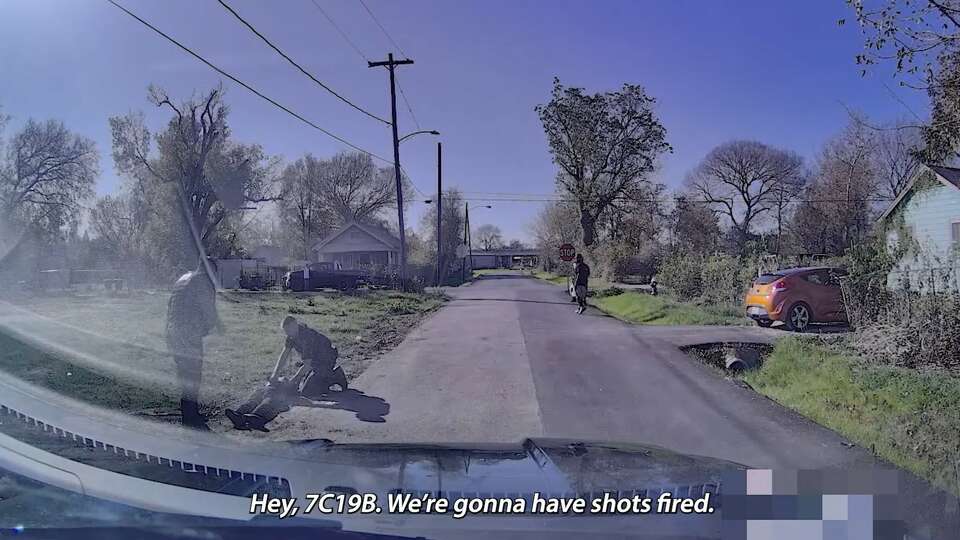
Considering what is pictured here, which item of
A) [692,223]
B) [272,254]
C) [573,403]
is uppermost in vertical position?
[692,223]

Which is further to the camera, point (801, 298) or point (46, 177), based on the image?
point (46, 177)

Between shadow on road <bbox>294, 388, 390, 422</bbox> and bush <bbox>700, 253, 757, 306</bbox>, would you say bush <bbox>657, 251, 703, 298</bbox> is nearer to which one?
bush <bbox>700, 253, 757, 306</bbox>

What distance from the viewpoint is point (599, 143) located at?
44.6m

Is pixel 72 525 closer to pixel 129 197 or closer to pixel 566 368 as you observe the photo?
pixel 566 368

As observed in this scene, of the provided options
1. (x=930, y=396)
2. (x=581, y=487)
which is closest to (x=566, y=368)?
(x=930, y=396)

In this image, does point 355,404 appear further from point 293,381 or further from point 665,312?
point 665,312

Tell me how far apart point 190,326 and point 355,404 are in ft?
7.57

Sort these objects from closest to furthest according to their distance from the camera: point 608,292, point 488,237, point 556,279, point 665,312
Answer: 1. point 665,312
2. point 608,292
3. point 556,279
4. point 488,237

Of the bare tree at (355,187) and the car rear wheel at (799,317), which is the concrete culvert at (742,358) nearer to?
→ the car rear wheel at (799,317)

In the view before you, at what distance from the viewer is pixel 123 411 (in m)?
6.88

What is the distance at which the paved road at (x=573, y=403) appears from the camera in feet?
21.0

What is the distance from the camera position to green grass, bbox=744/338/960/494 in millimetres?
5707

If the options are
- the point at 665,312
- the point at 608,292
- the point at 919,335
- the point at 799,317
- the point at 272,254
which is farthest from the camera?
the point at 272,254

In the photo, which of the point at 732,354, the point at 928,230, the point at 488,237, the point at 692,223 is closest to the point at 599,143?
the point at 692,223
